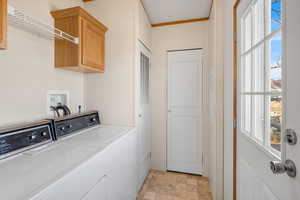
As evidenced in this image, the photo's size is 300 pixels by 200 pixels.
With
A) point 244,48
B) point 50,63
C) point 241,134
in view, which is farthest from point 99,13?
point 241,134

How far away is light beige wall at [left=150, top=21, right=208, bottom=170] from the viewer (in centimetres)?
252

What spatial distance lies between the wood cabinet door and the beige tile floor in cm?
179

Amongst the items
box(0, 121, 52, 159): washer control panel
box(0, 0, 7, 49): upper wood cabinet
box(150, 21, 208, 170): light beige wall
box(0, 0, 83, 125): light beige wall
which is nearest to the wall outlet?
box(0, 0, 83, 125): light beige wall

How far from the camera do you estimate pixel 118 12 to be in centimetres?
184

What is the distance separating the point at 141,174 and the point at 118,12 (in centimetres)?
225

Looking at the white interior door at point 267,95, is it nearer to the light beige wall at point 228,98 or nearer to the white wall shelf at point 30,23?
the light beige wall at point 228,98

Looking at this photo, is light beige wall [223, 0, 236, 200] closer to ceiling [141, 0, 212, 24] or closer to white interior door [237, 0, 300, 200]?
white interior door [237, 0, 300, 200]

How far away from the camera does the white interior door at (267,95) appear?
589 mm

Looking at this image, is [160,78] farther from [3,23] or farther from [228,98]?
[3,23]

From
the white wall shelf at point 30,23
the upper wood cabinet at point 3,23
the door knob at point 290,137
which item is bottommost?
the door knob at point 290,137

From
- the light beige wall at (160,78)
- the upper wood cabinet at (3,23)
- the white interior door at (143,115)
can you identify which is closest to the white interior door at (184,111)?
the light beige wall at (160,78)

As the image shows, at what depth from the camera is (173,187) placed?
2145 mm

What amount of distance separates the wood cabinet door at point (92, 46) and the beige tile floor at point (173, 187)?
179cm

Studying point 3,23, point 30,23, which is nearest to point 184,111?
point 30,23
